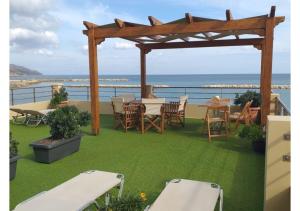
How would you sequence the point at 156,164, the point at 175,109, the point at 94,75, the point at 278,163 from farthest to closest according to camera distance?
the point at 175,109, the point at 94,75, the point at 156,164, the point at 278,163

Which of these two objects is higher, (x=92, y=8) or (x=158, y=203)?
(x=92, y=8)

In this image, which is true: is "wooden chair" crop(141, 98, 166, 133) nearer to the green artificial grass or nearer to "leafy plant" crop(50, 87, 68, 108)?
the green artificial grass

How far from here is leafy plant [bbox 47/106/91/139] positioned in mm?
5375

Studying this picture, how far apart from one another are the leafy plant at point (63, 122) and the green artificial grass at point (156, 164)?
0.46 m

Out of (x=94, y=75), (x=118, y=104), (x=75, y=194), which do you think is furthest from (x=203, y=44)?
(x=75, y=194)

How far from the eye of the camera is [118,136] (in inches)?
280

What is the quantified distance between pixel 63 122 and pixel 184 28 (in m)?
3.22

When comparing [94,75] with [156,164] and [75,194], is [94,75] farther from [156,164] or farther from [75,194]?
[75,194]

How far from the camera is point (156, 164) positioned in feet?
16.3

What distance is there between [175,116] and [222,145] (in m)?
2.27

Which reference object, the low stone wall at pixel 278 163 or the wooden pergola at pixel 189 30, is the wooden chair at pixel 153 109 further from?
the low stone wall at pixel 278 163

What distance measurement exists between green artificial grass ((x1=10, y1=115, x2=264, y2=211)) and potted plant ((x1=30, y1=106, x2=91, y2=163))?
0.44 ft
